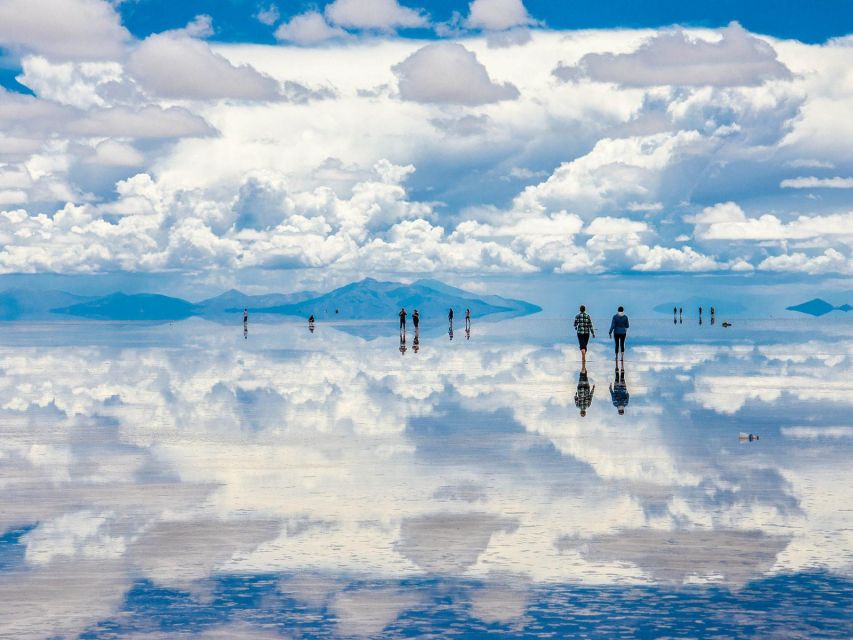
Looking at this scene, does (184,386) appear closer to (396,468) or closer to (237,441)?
(237,441)

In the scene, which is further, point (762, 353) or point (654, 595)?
point (762, 353)

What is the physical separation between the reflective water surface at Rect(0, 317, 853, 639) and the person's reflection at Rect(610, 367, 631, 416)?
326mm

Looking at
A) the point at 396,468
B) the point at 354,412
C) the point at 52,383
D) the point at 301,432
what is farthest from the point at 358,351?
the point at 396,468

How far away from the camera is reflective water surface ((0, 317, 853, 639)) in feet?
36.6

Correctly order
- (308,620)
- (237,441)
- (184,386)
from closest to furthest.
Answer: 1. (308,620)
2. (237,441)
3. (184,386)

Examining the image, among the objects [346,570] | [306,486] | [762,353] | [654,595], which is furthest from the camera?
[762,353]

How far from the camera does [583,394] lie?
1444 inches

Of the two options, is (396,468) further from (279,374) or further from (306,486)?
(279,374)

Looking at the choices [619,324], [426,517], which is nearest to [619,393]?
[619,324]

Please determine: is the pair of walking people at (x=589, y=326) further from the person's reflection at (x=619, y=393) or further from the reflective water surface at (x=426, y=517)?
the reflective water surface at (x=426, y=517)

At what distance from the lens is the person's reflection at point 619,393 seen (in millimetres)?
32281

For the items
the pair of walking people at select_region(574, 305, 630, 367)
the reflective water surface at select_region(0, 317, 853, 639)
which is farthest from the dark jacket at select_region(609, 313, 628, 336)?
the reflective water surface at select_region(0, 317, 853, 639)

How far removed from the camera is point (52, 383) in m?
42.7

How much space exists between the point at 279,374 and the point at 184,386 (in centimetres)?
629
